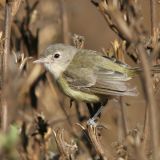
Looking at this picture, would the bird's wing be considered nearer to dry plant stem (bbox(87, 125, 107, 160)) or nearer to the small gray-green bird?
the small gray-green bird

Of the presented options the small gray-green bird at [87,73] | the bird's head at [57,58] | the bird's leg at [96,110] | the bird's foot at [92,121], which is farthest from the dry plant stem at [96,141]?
the bird's head at [57,58]

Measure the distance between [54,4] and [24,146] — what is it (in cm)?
273

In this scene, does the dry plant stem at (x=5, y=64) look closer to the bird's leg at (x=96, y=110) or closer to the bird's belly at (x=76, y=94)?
the bird's leg at (x=96, y=110)

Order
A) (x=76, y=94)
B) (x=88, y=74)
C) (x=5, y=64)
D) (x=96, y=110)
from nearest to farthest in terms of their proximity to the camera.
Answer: (x=5, y=64), (x=96, y=110), (x=76, y=94), (x=88, y=74)

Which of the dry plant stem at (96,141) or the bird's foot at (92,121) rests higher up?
the dry plant stem at (96,141)

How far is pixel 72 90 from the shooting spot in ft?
15.4

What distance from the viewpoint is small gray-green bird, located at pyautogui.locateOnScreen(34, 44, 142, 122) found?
14.8 feet

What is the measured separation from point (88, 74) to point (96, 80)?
0.12 metres

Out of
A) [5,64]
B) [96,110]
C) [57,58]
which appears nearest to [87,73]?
[96,110]

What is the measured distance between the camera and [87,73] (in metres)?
4.73

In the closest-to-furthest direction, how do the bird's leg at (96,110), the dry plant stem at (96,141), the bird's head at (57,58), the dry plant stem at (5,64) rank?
the dry plant stem at (5,64) → the dry plant stem at (96,141) → the bird's leg at (96,110) → the bird's head at (57,58)

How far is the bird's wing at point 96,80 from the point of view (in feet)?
14.7

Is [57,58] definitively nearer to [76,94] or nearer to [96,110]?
[76,94]

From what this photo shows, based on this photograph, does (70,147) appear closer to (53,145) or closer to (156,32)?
(156,32)
